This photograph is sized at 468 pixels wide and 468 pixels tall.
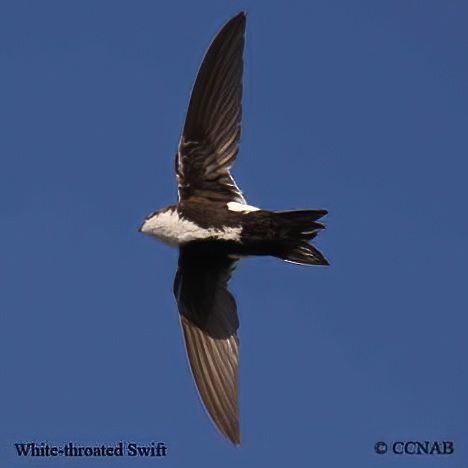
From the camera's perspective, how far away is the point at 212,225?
6.70 metres

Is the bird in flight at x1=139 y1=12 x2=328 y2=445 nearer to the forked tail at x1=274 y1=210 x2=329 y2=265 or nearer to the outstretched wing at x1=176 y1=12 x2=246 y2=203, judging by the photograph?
the outstretched wing at x1=176 y1=12 x2=246 y2=203

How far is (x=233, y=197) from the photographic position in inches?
274

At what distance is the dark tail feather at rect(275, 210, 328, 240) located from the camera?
6.45 m

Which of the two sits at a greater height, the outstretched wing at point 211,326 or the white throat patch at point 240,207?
the white throat patch at point 240,207

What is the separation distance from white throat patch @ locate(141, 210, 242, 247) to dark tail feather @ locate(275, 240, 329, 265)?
0.70 ft

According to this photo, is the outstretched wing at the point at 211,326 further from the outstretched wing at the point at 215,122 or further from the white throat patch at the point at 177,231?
the outstretched wing at the point at 215,122

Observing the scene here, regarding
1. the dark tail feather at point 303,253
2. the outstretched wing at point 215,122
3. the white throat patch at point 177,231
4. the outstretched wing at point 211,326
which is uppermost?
the outstretched wing at point 215,122

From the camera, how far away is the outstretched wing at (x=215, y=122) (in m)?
7.00

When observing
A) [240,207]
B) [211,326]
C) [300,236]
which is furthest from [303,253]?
[211,326]

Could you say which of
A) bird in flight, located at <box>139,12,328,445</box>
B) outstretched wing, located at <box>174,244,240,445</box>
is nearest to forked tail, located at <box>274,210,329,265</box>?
bird in flight, located at <box>139,12,328,445</box>

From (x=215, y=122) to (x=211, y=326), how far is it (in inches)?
34.8

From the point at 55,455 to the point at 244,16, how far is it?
6.86 feet

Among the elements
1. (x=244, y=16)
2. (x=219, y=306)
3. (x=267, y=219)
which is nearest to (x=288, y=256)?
(x=267, y=219)

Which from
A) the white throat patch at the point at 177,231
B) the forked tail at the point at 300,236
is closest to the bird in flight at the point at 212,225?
the white throat patch at the point at 177,231
